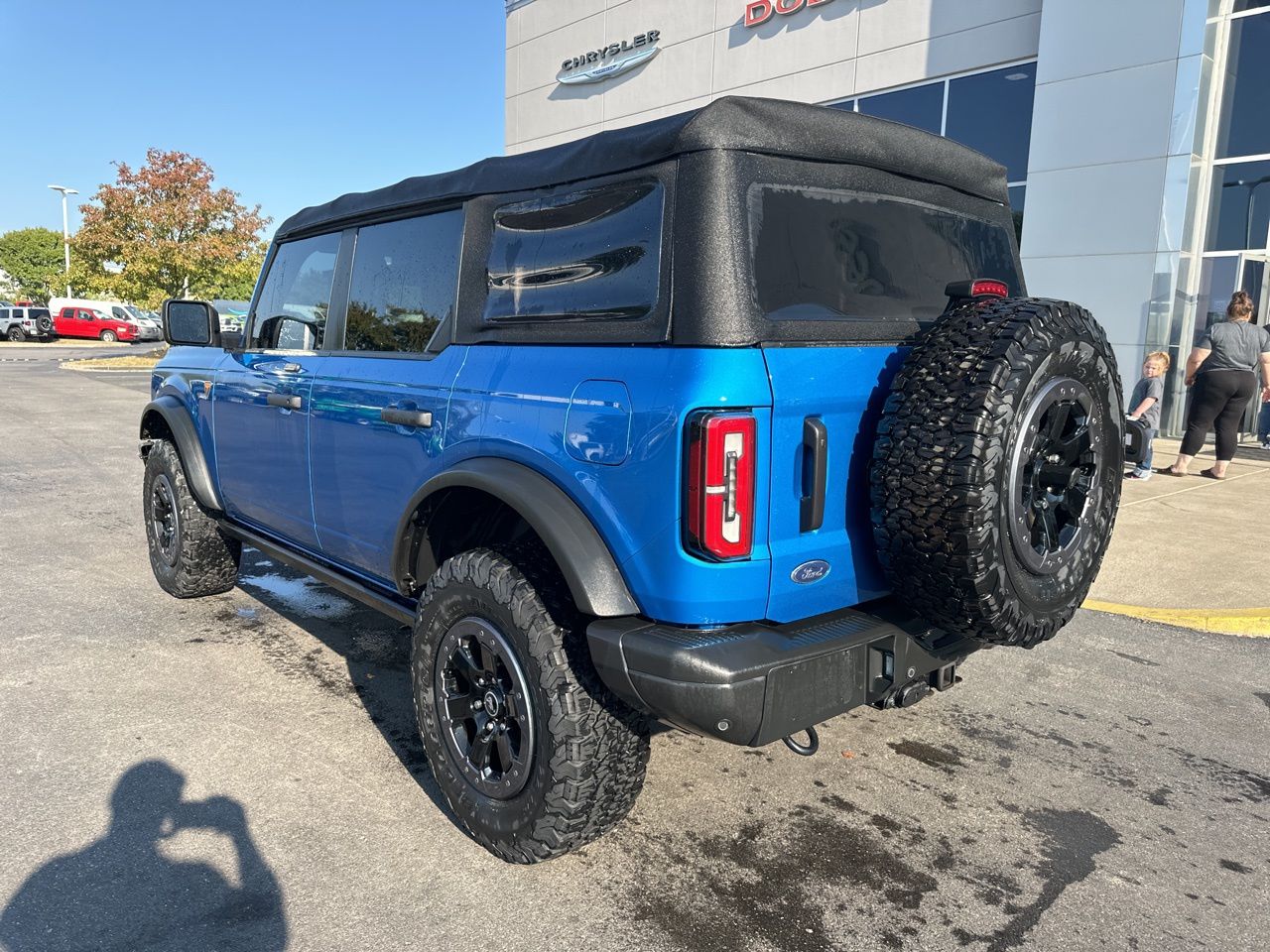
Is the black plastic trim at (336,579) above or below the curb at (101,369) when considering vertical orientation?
above

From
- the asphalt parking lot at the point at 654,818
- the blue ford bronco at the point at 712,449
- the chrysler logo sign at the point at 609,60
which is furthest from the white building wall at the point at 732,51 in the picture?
the blue ford bronco at the point at 712,449

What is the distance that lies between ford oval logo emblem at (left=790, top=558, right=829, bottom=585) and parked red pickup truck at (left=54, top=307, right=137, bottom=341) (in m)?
46.3

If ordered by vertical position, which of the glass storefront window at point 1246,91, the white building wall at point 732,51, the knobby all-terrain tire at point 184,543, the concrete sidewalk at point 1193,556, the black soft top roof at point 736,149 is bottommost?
the concrete sidewalk at point 1193,556

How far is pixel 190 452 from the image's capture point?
4.71 m

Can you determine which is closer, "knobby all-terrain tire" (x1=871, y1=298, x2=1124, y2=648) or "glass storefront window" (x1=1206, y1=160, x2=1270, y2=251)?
"knobby all-terrain tire" (x1=871, y1=298, x2=1124, y2=648)

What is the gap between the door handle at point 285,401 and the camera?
373 centimetres

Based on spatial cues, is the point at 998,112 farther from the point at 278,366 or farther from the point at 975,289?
the point at 278,366

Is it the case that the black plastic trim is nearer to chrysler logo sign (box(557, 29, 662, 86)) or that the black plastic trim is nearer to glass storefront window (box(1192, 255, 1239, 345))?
glass storefront window (box(1192, 255, 1239, 345))

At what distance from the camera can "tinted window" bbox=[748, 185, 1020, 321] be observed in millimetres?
2424

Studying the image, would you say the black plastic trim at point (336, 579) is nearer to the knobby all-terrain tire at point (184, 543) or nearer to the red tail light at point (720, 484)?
the knobby all-terrain tire at point (184, 543)

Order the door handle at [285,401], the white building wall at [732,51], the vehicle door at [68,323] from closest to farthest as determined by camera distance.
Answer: the door handle at [285,401]
the white building wall at [732,51]
the vehicle door at [68,323]

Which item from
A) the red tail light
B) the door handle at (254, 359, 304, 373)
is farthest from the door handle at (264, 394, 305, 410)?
the red tail light

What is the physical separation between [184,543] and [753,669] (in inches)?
151

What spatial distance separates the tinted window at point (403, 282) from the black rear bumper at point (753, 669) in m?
1.40
